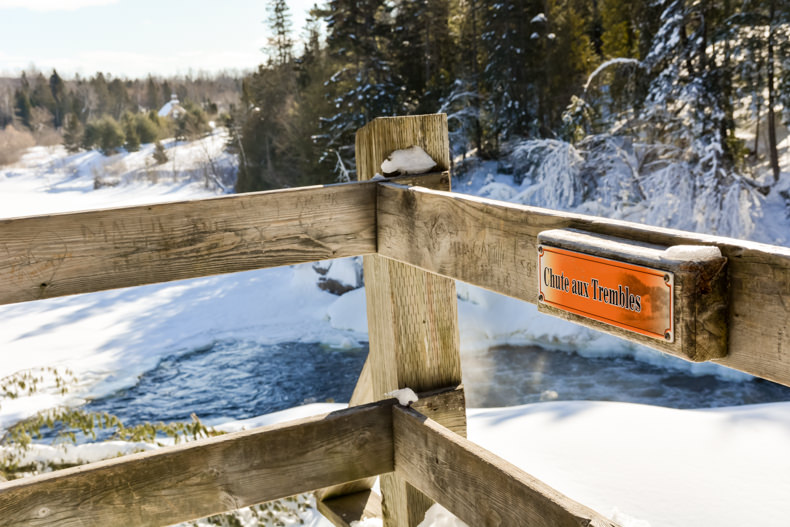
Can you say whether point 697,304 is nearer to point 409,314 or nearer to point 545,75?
point 409,314

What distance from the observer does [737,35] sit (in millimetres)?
11047

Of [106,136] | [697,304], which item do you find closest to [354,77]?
[697,304]

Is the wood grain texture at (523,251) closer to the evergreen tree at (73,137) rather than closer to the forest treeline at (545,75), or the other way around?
the forest treeline at (545,75)

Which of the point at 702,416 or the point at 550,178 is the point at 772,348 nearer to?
the point at 702,416

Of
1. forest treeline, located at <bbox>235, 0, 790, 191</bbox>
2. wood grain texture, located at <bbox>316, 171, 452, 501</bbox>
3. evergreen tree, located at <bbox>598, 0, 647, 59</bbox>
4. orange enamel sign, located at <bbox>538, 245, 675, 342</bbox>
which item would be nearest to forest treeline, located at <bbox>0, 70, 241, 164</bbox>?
forest treeline, located at <bbox>235, 0, 790, 191</bbox>

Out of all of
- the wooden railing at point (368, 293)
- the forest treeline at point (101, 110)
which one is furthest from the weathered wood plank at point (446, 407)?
the forest treeline at point (101, 110)

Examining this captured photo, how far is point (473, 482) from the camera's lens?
123cm

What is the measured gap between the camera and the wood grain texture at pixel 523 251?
73 cm

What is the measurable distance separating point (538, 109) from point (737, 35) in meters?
5.63

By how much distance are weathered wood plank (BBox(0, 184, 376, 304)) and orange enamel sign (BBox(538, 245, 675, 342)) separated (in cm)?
60

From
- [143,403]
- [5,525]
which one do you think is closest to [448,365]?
[5,525]

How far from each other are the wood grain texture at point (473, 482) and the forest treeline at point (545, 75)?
987 cm

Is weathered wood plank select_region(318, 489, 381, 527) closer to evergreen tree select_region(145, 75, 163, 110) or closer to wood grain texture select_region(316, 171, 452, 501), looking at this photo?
wood grain texture select_region(316, 171, 452, 501)

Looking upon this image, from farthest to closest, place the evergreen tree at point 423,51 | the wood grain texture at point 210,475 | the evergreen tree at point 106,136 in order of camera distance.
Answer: the evergreen tree at point 106,136, the evergreen tree at point 423,51, the wood grain texture at point 210,475
